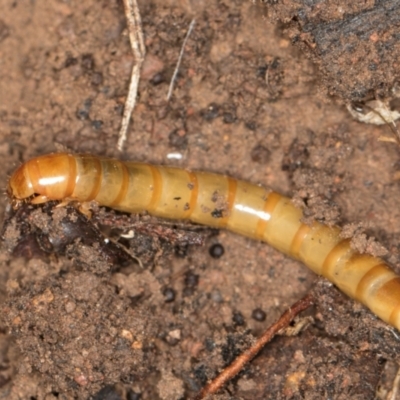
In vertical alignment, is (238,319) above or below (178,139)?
below

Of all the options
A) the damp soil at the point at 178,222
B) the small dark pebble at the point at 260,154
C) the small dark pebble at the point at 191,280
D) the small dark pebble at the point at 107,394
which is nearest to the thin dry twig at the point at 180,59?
the damp soil at the point at 178,222

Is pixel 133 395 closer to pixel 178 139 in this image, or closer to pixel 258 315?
pixel 258 315

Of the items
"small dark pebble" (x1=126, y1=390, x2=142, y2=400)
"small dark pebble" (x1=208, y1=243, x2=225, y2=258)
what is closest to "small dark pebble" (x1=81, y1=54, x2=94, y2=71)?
"small dark pebble" (x1=208, y1=243, x2=225, y2=258)

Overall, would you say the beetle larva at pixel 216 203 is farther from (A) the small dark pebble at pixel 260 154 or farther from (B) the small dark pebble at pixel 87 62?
(B) the small dark pebble at pixel 87 62

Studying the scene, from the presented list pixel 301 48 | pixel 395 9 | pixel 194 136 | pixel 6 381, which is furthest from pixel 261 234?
pixel 6 381

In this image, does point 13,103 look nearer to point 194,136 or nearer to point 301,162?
point 194,136

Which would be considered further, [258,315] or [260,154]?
[260,154]

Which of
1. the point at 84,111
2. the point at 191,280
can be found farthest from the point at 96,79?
the point at 191,280
